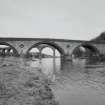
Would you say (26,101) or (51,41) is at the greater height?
(51,41)

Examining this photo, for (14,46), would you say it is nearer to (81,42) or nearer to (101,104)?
(81,42)

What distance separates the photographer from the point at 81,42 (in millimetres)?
47062

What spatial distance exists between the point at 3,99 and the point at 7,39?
37.6 metres

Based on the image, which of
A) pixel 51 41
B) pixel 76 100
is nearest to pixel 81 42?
pixel 51 41

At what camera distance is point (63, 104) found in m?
5.49

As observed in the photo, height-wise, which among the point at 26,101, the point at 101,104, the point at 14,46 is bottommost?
the point at 101,104

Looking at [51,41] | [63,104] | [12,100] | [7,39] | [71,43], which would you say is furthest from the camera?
[71,43]

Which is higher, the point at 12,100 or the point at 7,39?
the point at 7,39

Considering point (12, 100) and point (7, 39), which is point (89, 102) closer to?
point (12, 100)

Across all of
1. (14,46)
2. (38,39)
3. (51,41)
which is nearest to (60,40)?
(51,41)

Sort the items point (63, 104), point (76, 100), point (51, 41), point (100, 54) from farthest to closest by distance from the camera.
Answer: point (100, 54)
point (51, 41)
point (76, 100)
point (63, 104)

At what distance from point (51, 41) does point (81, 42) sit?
12124 millimetres

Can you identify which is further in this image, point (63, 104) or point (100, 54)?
point (100, 54)

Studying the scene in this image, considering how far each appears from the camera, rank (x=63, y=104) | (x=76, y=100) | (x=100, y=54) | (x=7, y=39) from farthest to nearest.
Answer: (x=100, y=54), (x=7, y=39), (x=76, y=100), (x=63, y=104)
